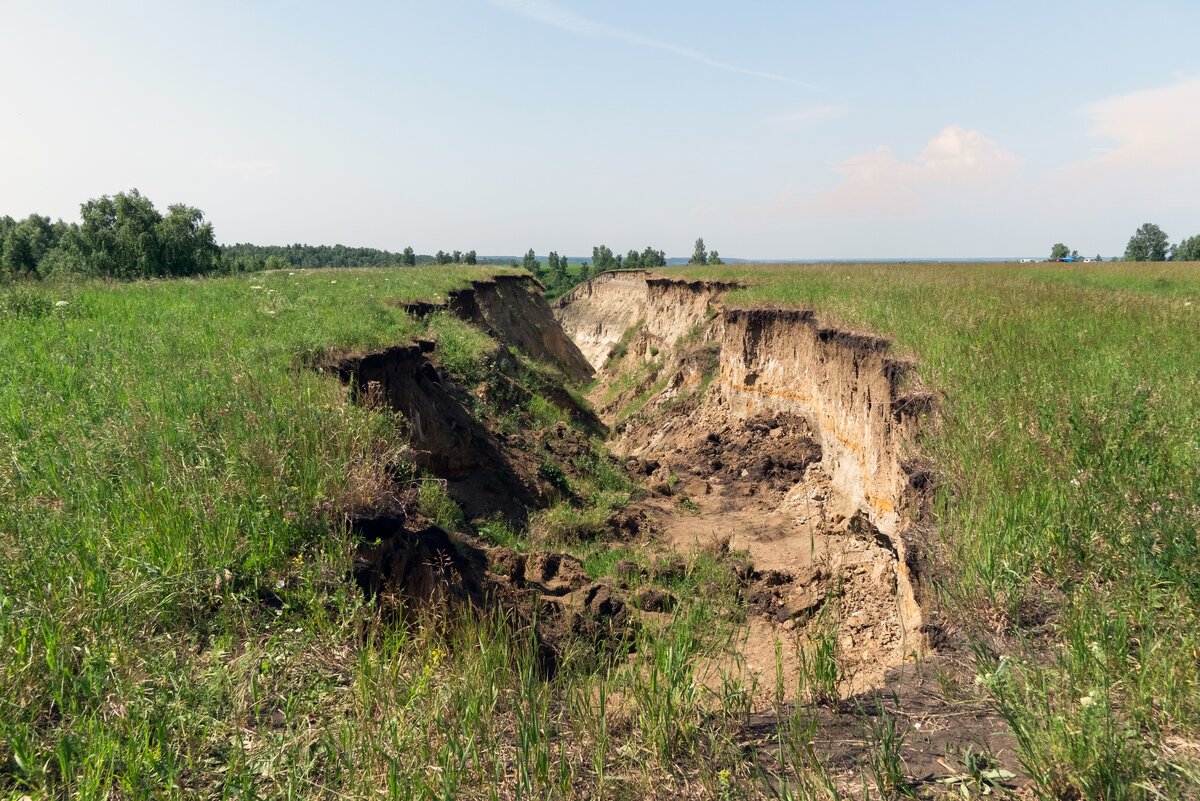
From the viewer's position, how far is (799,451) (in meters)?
14.2

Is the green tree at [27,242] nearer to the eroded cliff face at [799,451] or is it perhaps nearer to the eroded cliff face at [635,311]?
the eroded cliff face at [635,311]

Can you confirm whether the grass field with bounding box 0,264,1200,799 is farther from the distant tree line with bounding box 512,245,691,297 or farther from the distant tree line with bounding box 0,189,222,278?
the distant tree line with bounding box 512,245,691,297

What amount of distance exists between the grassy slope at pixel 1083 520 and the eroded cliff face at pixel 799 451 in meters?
0.77

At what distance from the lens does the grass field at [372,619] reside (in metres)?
2.55

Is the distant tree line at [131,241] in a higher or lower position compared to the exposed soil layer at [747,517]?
higher

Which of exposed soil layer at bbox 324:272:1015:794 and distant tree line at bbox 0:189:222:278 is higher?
distant tree line at bbox 0:189:222:278

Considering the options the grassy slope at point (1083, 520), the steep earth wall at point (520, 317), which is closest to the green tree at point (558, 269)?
the steep earth wall at point (520, 317)

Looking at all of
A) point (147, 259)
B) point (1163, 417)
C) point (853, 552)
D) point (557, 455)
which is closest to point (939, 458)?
point (1163, 417)

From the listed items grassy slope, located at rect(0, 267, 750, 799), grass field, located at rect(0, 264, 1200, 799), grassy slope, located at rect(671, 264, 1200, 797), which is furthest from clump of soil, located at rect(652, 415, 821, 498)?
grassy slope, located at rect(0, 267, 750, 799)

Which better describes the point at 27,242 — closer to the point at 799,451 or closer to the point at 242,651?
the point at 799,451

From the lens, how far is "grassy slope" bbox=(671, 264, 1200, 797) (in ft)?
8.62

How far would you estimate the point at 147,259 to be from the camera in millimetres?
43250

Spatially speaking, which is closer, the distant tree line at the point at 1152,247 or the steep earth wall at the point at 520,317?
the steep earth wall at the point at 520,317

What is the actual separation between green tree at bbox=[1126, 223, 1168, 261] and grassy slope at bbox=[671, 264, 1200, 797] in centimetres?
8110
